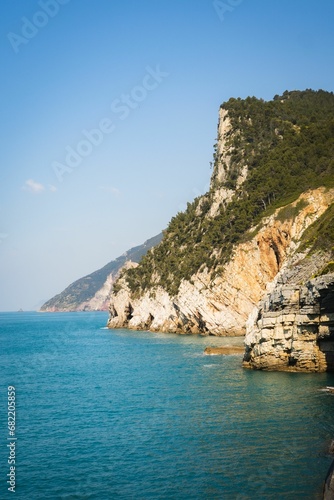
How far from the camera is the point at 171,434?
1033 inches

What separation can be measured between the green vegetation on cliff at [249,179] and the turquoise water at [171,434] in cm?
4033

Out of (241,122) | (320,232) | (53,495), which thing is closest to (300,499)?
(53,495)

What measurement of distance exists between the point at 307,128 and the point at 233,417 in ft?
257

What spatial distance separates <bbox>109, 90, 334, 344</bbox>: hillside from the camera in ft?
237

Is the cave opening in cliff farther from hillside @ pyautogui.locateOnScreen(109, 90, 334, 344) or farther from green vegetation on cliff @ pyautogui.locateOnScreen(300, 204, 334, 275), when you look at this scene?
hillside @ pyautogui.locateOnScreen(109, 90, 334, 344)

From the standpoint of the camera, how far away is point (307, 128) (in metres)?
95.4

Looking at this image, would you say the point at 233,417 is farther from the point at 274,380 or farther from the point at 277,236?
the point at 277,236

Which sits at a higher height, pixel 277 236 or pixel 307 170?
→ pixel 307 170

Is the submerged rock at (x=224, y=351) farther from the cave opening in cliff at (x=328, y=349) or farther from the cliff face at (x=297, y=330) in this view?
the cave opening in cliff at (x=328, y=349)

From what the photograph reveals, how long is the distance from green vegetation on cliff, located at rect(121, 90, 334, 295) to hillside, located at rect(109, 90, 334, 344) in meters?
0.24

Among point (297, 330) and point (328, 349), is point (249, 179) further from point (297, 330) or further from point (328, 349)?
point (328, 349)

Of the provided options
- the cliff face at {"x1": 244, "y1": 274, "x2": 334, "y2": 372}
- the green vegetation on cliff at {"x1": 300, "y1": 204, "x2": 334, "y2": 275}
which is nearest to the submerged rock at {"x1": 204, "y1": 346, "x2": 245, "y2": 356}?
the cliff face at {"x1": 244, "y1": 274, "x2": 334, "y2": 372}

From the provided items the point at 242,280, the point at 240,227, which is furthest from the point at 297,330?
the point at 240,227

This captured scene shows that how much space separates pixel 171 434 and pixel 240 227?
58246mm
